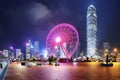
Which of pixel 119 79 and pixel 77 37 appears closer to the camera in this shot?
pixel 119 79

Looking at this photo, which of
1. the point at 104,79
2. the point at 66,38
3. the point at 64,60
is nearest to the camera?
the point at 104,79

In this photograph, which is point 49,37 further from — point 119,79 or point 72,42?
point 119,79

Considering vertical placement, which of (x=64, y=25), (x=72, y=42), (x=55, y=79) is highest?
(x=64, y=25)

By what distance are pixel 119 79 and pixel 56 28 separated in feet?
194

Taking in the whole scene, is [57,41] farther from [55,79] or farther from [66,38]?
[55,79]

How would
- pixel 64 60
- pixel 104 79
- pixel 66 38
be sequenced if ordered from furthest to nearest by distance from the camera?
pixel 64 60 → pixel 66 38 → pixel 104 79

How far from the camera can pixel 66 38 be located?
79625mm

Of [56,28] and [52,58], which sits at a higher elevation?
[56,28]

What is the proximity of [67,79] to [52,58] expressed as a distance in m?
57.9

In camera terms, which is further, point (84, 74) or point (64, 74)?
point (64, 74)

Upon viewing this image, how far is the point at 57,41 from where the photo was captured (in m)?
80.5

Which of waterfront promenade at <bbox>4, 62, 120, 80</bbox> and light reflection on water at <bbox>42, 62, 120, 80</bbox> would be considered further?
waterfront promenade at <bbox>4, 62, 120, 80</bbox>

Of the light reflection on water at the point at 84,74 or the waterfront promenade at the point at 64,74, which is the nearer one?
the light reflection on water at the point at 84,74

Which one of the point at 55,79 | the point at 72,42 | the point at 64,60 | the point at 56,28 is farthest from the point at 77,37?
the point at 55,79
